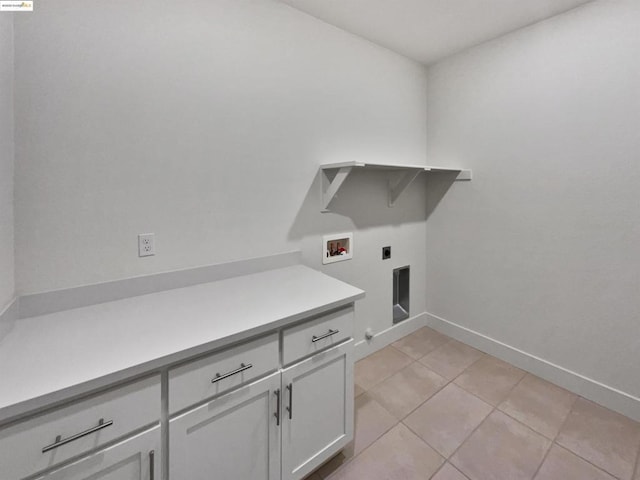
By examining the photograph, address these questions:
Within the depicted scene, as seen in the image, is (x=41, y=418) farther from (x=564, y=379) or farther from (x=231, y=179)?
(x=564, y=379)

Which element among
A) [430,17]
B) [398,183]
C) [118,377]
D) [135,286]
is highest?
[430,17]

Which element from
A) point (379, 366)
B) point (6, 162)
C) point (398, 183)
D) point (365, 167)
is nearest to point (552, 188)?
point (398, 183)

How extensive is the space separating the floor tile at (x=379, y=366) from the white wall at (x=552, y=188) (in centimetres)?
69

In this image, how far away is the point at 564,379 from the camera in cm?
197

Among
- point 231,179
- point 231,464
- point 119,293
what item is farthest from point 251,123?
point 231,464

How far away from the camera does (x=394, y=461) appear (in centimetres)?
144

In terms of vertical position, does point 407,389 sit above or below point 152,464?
below

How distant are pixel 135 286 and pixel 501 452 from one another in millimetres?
1988

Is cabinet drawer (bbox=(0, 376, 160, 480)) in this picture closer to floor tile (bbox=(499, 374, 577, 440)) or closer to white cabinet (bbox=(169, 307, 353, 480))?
white cabinet (bbox=(169, 307, 353, 480))

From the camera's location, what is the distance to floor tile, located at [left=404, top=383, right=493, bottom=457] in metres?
1.56

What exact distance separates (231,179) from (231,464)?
4.12ft

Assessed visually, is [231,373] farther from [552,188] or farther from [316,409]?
[552,188]

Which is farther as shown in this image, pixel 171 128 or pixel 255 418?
pixel 171 128

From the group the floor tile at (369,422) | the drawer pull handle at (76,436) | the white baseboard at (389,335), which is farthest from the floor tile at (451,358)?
the drawer pull handle at (76,436)
